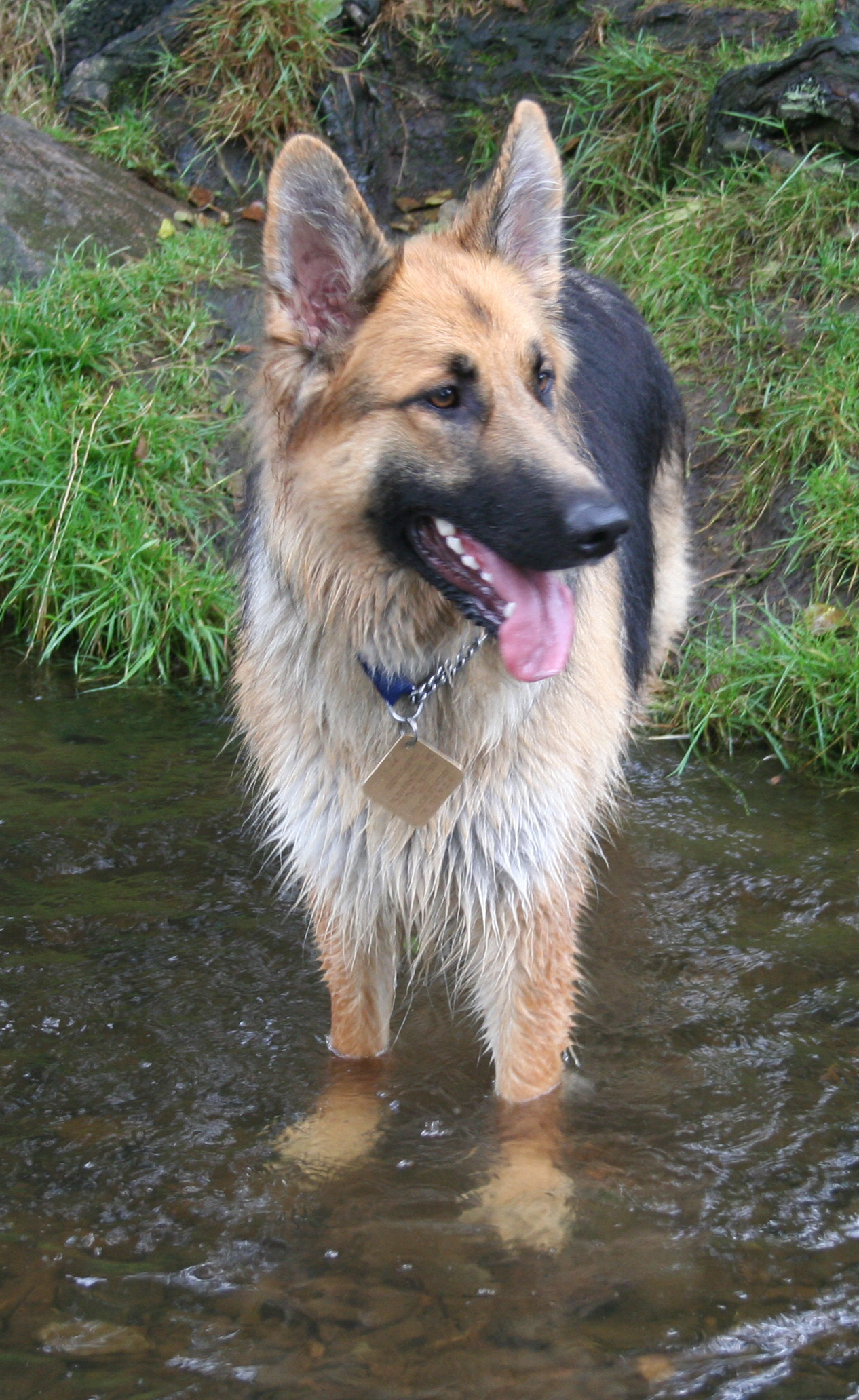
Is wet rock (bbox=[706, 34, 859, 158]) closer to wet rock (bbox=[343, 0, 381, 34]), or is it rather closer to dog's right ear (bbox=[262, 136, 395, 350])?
wet rock (bbox=[343, 0, 381, 34])

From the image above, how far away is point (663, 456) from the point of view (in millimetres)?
4199

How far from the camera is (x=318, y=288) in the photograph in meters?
2.40

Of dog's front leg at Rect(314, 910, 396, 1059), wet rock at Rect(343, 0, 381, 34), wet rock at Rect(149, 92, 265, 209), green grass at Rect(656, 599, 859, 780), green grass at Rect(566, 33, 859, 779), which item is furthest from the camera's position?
wet rock at Rect(343, 0, 381, 34)

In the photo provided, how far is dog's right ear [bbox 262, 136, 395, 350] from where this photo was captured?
7.39ft

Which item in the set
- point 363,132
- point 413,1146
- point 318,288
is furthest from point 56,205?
point 413,1146

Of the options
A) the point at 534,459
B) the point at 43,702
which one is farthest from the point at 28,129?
the point at 534,459

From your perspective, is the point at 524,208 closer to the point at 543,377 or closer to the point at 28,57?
the point at 543,377

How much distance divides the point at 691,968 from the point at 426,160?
556 cm

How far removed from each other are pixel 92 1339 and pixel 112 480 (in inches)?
151

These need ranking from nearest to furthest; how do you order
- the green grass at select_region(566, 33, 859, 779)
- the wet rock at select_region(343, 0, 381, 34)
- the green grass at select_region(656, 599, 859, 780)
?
the green grass at select_region(656, 599, 859, 780)
the green grass at select_region(566, 33, 859, 779)
the wet rock at select_region(343, 0, 381, 34)

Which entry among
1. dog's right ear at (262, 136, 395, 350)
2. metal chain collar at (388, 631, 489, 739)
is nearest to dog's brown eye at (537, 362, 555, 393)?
dog's right ear at (262, 136, 395, 350)

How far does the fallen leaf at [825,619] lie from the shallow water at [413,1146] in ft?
2.64

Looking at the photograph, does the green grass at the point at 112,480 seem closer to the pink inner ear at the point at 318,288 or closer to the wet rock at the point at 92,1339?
the pink inner ear at the point at 318,288

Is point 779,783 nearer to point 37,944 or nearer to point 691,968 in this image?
point 691,968
